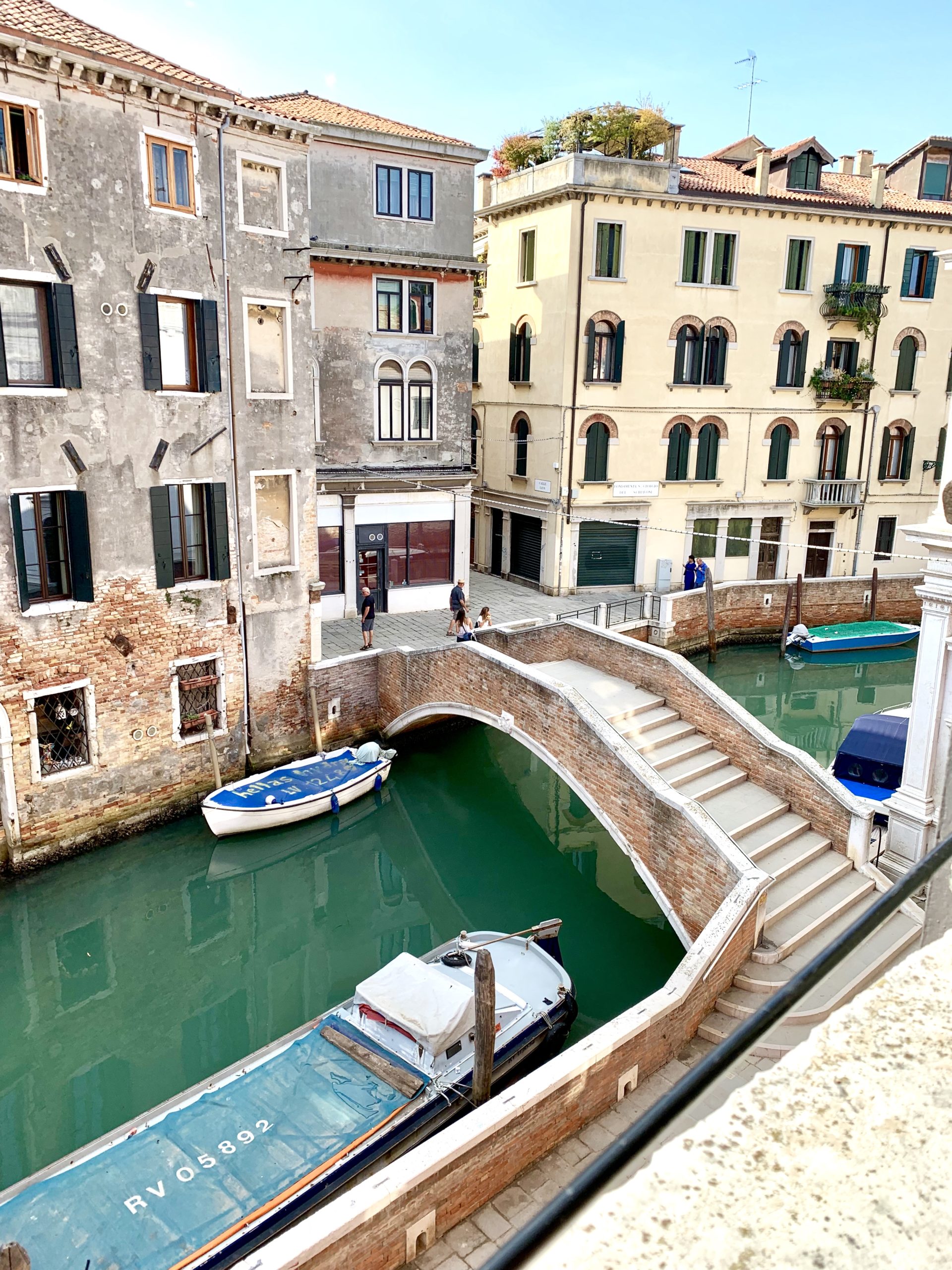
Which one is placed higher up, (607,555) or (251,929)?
(607,555)

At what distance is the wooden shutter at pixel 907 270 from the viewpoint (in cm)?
2655

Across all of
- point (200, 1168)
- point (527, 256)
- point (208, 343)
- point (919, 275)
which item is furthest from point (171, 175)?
point (919, 275)

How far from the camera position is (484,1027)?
8656mm

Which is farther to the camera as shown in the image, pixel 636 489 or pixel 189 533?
pixel 636 489

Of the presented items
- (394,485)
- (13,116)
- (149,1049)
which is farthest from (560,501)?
(149,1049)

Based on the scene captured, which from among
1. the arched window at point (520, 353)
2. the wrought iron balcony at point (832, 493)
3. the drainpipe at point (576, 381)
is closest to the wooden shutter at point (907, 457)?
the wrought iron balcony at point (832, 493)

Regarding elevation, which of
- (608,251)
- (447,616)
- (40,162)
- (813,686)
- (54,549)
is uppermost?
(608,251)

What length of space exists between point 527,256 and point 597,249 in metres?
2.35

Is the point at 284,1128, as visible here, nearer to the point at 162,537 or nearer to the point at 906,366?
the point at 162,537

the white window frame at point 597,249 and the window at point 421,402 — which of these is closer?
the window at point 421,402

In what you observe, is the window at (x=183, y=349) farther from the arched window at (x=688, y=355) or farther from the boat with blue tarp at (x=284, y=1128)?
the arched window at (x=688, y=355)

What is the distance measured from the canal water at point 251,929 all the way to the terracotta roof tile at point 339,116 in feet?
43.5

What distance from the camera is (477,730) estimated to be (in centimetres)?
1977

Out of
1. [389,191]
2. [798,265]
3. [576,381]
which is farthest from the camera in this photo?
[798,265]
